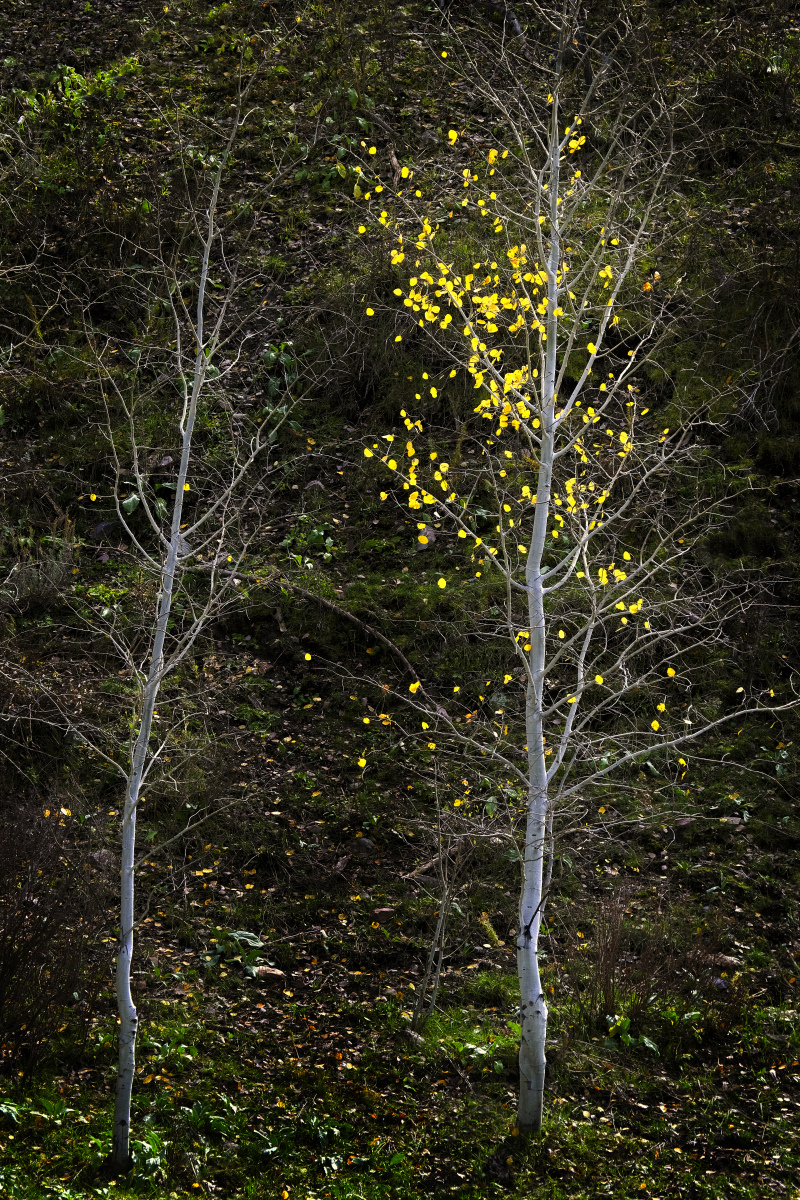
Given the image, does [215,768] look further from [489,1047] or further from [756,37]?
[756,37]

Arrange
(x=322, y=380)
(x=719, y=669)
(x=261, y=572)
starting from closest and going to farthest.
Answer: (x=719, y=669) → (x=261, y=572) → (x=322, y=380)

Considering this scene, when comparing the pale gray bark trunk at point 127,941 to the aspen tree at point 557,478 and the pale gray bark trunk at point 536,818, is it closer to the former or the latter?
the aspen tree at point 557,478

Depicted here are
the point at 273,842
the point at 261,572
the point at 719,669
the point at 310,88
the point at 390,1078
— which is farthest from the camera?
the point at 310,88

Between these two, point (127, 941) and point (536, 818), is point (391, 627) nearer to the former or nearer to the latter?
point (536, 818)

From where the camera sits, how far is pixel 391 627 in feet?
27.7

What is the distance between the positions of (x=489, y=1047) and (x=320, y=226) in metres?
9.74

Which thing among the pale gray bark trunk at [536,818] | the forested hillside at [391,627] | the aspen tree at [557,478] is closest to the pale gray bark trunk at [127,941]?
the forested hillside at [391,627]

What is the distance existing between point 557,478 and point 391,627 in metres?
2.24

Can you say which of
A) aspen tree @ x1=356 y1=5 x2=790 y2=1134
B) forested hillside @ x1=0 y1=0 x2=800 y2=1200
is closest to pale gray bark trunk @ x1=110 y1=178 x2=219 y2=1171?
forested hillside @ x1=0 y1=0 x2=800 y2=1200

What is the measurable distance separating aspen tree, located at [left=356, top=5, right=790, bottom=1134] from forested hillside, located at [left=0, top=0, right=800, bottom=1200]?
76 mm

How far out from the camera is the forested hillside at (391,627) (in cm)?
495

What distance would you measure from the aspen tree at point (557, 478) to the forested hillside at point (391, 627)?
0.08 metres

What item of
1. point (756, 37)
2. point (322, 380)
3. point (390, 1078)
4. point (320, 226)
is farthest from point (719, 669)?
point (756, 37)

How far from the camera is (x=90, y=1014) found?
5379 millimetres
